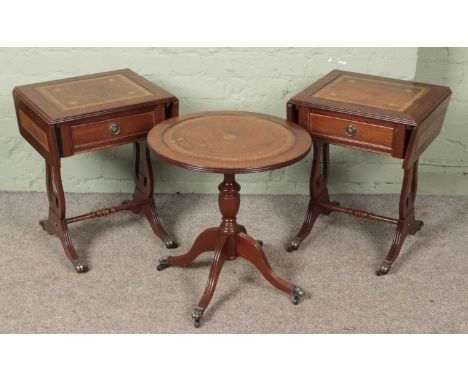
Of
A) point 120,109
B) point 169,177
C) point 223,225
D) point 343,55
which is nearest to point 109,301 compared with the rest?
point 223,225

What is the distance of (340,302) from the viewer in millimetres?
3553

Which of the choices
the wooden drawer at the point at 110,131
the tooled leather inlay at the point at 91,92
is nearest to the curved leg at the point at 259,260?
the wooden drawer at the point at 110,131

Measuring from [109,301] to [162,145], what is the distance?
0.79m

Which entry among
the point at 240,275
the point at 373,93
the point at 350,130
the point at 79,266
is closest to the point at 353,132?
the point at 350,130

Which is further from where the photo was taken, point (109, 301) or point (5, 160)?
point (5, 160)

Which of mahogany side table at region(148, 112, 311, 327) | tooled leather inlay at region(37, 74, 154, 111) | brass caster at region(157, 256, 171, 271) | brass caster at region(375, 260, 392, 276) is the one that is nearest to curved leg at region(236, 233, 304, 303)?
mahogany side table at region(148, 112, 311, 327)

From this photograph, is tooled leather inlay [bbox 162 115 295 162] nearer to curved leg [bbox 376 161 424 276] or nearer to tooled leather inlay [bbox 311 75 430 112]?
tooled leather inlay [bbox 311 75 430 112]

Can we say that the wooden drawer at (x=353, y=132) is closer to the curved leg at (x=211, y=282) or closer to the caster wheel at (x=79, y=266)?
the curved leg at (x=211, y=282)

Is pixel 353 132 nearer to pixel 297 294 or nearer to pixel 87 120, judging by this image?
pixel 297 294

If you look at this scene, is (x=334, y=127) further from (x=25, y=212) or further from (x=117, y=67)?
(x=25, y=212)

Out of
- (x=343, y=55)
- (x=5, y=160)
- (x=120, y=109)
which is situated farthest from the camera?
(x=5, y=160)

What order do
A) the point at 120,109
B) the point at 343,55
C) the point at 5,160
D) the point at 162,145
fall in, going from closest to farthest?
the point at 162,145
the point at 120,109
the point at 343,55
the point at 5,160

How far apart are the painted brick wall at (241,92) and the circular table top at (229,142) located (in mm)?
660

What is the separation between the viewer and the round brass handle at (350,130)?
3.58 m
